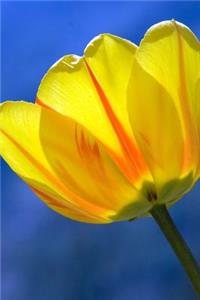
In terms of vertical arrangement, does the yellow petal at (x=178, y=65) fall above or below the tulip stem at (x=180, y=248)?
above

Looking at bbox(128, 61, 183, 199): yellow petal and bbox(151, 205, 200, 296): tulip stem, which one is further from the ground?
bbox(128, 61, 183, 199): yellow petal

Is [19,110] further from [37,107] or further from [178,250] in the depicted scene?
[178,250]
